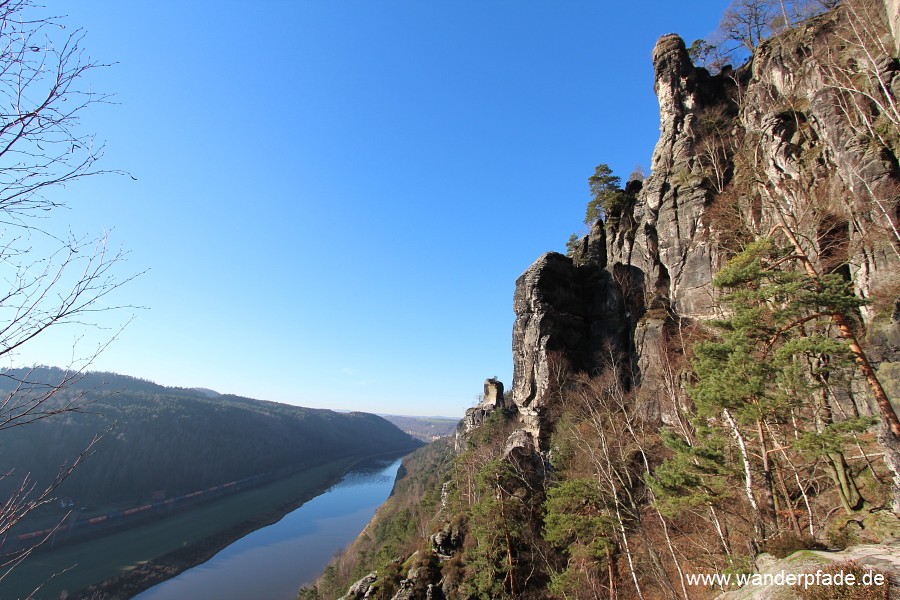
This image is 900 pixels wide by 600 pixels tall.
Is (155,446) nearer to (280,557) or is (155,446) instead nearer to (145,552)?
(145,552)

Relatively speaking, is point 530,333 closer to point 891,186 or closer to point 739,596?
point 891,186

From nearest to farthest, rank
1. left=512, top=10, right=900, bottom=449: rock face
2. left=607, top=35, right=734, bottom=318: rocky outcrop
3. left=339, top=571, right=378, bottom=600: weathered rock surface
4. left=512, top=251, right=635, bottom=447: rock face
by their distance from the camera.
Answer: left=512, top=10, right=900, bottom=449: rock face, left=607, top=35, right=734, bottom=318: rocky outcrop, left=339, top=571, right=378, bottom=600: weathered rock surface, left=512, top=251, right=635, bottom=447: rock face

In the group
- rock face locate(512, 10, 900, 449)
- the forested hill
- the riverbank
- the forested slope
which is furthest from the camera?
the forested hill

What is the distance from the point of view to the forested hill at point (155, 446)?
84906mm

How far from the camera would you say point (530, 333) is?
102 ft

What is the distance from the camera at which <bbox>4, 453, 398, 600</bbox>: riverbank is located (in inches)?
1836

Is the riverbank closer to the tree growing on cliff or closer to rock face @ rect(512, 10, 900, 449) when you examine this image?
rock face @ rect(512, 10, 900, 449)

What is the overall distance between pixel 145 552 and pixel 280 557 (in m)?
18.6

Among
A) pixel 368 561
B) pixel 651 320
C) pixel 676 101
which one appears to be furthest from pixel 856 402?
pixel 368 561

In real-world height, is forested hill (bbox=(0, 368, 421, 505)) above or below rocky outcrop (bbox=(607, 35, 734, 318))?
below

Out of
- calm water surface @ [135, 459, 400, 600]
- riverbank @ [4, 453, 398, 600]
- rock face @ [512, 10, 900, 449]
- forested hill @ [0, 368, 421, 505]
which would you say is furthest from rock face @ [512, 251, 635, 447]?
forested hill @ [0, 368, 421, 505]

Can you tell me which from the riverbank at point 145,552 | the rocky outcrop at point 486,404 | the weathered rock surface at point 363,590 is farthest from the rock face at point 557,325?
the riverbank at point 145,552

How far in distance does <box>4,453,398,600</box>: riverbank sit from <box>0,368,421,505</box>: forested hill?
15.3 meters

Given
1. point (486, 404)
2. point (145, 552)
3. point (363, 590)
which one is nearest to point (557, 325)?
point (486, 404)
